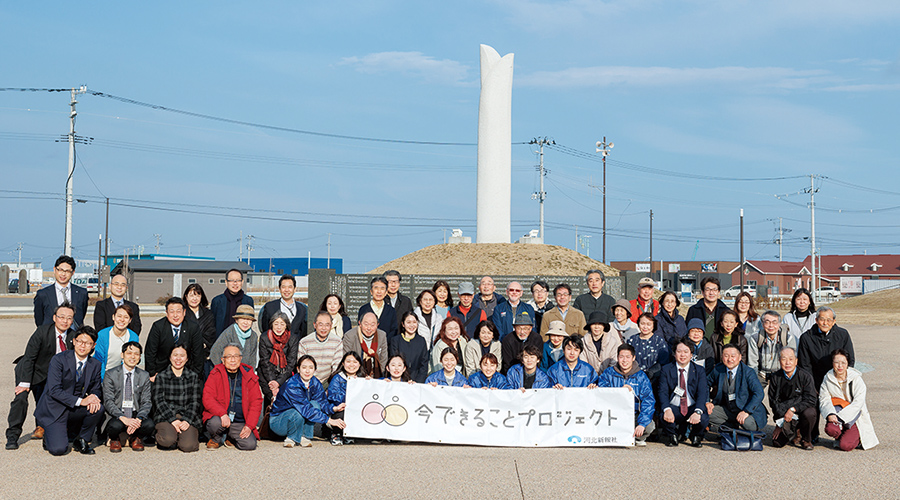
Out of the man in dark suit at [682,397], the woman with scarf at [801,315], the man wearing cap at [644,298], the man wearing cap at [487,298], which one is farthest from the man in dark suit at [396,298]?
the woman with scarf at [801,315]

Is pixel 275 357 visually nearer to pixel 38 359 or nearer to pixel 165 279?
pixel 38 359

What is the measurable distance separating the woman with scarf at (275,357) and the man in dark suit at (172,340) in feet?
2.34

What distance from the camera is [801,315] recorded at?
31.0ft

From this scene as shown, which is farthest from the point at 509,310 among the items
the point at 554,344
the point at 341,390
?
the point at 341,390

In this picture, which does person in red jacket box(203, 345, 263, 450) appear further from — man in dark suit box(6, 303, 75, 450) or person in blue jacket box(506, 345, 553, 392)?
person in blue jacket box(506, 345, 553, 392)

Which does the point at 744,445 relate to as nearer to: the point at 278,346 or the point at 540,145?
the point at 278,346

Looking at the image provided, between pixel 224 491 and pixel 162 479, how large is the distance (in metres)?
0.73

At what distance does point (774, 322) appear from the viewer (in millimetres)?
8922

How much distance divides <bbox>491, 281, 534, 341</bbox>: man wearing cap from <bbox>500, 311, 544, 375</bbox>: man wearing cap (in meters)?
0.79

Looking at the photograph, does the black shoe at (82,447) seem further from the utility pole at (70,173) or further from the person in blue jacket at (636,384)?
the utility pole at (70,173)

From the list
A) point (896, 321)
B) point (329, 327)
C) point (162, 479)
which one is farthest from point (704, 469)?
point (896, 321)

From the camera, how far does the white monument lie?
31578 mm

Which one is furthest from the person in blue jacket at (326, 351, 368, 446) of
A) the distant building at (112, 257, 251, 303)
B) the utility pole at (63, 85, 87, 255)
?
the distant building at (112, 257, 251, 303)

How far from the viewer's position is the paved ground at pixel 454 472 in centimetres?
622
